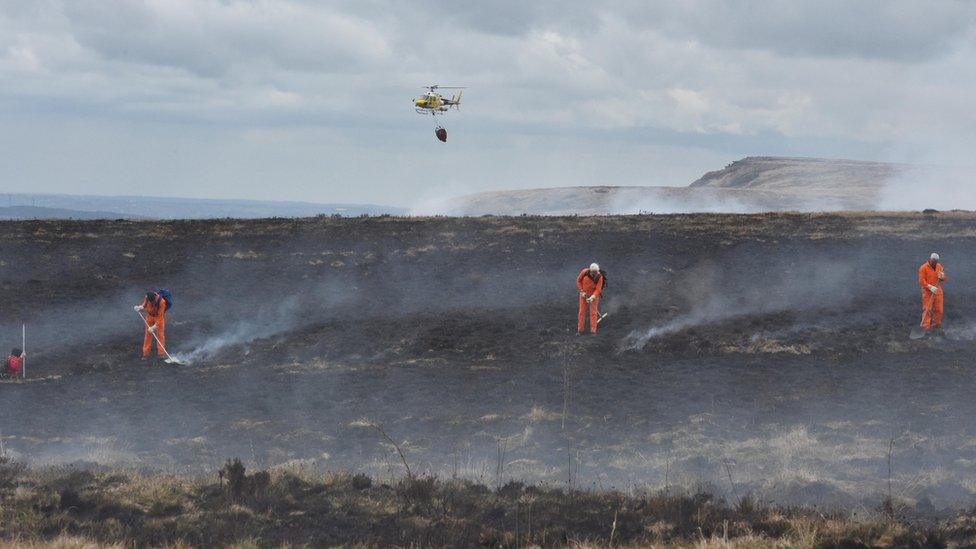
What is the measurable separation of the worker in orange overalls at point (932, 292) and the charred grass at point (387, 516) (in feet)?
37.1

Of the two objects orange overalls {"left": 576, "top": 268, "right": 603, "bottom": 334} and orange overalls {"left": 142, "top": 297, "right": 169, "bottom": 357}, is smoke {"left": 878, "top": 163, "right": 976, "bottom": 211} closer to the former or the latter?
orange overalls {"left": 576, "top": 268, "right": 603, "bottom": 334}

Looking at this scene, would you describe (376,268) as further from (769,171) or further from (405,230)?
(769,171)

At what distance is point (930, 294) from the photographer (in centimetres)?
2178

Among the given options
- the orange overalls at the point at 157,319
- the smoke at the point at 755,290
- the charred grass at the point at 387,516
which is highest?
the smoke at the point at 755,290

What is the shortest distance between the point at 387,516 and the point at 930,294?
50.5 feet

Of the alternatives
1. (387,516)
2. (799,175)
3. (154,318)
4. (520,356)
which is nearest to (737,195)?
(799,175)

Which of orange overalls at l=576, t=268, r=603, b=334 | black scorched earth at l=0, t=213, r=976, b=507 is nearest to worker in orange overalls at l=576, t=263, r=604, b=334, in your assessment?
orange overalls at l=576, t=268, r=603, b=334

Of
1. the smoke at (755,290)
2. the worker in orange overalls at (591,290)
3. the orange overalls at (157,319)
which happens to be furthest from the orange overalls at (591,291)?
the orange overalls at (157,319)

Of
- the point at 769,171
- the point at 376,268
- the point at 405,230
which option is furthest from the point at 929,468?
the point at 769,171

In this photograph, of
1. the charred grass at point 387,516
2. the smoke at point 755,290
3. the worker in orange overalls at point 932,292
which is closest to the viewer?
the charred grass at point 387,516

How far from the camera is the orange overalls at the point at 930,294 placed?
2153 cm

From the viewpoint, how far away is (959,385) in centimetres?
1789

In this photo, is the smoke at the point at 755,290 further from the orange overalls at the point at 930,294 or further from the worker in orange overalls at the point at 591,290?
the orange overalls at the point at 930,294

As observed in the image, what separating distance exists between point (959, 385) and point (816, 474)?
578cm
